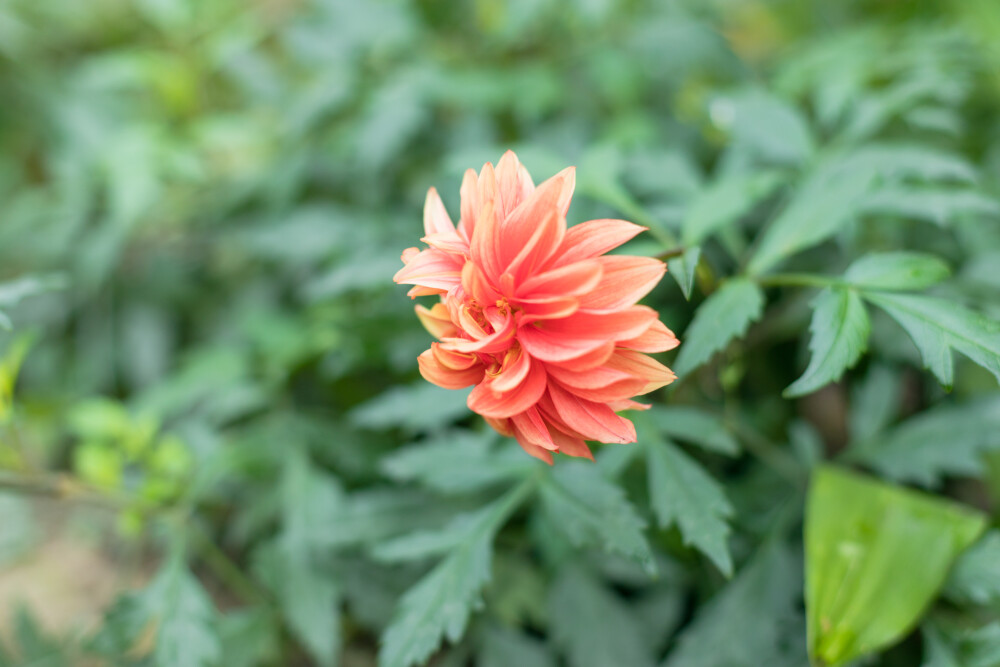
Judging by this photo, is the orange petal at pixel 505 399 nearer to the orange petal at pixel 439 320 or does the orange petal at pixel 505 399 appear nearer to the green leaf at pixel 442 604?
the orange petal at pixel 439 320

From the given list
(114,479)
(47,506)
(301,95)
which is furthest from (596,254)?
(47,506)

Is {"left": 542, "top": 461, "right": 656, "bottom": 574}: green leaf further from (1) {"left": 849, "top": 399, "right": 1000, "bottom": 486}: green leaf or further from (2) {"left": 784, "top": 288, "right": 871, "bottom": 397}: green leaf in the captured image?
(1) {"left": 849, "top": 399, "right": 1000, "bottom": 486}: green leaf

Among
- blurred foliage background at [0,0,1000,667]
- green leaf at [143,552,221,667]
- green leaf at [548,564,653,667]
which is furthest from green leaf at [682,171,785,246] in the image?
green leaf at [143,552,221,667]

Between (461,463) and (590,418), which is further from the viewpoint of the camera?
(461,463)

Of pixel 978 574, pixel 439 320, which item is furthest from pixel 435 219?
pixel 978 574

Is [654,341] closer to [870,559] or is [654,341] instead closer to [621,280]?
[621,280]
